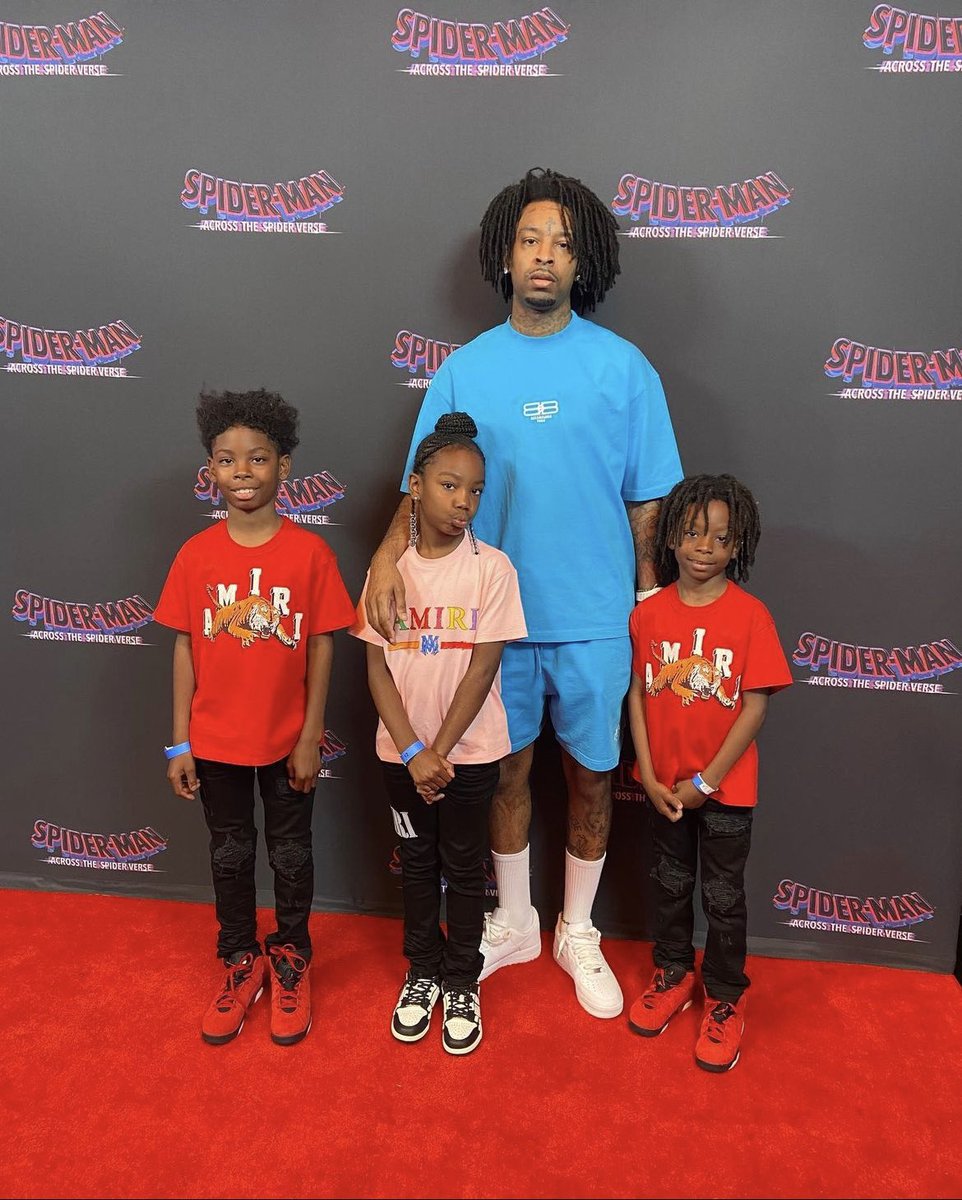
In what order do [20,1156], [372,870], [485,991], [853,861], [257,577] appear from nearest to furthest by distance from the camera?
1. [20,1156]
2. [257,577]
3. [485,991]
4. [853,861]
5. [372,870]

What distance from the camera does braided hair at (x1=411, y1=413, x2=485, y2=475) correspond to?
1.90 m

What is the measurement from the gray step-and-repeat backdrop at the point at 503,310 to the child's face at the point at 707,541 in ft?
1.42

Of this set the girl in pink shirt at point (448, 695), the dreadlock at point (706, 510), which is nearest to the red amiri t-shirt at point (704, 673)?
the dreadlock at point (706, 510)

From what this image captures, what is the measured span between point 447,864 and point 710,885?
621 mm

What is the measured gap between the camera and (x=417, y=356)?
93.2 inches

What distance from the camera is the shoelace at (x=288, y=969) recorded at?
83.3 inches

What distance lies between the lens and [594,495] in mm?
2113

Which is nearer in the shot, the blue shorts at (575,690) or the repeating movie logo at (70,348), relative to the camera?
the blue shorts at (575,690)

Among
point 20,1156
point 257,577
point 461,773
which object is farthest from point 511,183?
point 20,1156

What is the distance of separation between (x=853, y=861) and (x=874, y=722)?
408mm

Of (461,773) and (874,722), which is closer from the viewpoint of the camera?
(461,773)

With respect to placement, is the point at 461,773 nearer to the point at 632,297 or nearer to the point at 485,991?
the point at 485,991

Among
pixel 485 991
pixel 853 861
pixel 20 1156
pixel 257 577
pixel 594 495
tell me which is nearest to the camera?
pixel 20 1156

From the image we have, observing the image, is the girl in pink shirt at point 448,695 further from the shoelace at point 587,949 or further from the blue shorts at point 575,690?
the shoelace at point 587,949
